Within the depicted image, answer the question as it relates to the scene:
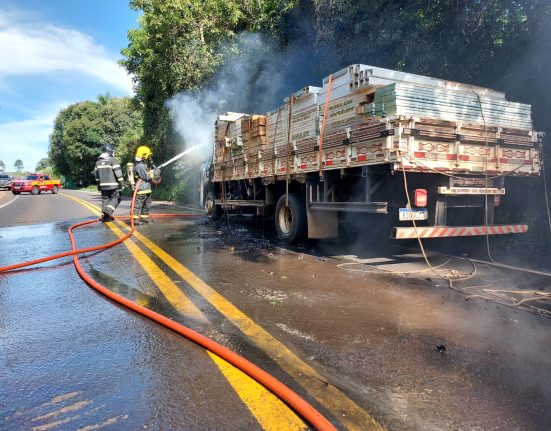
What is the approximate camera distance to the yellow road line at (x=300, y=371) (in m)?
2.04

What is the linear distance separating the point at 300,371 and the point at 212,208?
9.15 metres

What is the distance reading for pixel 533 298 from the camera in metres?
4.04

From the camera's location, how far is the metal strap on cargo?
5.20 m

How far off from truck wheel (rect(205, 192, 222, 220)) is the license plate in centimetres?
675

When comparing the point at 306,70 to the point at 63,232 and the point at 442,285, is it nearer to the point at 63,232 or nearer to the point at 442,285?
the point at 63,232

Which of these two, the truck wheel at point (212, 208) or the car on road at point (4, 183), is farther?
the car on road at point (4, 183)

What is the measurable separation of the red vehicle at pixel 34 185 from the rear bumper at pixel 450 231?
3658cm

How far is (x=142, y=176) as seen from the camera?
10.5 metres

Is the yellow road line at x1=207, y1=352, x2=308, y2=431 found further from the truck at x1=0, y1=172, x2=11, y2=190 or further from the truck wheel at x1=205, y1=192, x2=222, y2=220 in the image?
the truck at x1=0, y1=172, x2=11, y2=190

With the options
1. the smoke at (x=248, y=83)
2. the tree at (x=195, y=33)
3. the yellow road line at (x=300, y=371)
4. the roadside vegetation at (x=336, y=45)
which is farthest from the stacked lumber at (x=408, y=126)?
the tree at (x=195, y=33)

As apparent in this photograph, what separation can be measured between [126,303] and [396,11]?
786cm

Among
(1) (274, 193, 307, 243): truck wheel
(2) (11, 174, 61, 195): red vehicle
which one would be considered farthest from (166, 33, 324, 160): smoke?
(2) (11, 174, 61, 195): red vehicle

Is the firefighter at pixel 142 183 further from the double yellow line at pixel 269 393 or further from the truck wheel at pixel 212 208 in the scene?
the double yellow line at pixel 269 393

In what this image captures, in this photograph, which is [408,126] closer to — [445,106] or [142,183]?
[445,106]
